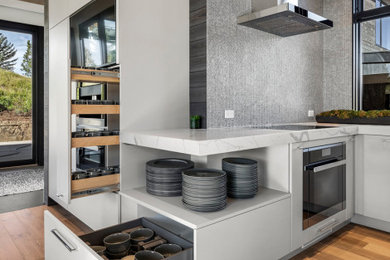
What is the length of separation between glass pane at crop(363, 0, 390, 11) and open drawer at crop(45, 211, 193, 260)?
318cm

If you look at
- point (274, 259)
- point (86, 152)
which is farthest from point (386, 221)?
point (86, 152)

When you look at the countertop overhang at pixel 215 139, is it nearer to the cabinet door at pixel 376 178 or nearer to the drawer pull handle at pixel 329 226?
the cabinet door at pixel 376 178

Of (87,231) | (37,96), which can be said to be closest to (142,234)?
(87,231)

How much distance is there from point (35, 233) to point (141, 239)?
4.02 ft

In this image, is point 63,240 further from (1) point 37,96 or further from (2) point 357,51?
(1) point 37,96

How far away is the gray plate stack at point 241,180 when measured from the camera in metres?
1.66

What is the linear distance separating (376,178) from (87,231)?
230 cm

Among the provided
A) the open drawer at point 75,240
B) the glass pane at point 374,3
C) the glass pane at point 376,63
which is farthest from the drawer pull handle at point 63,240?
the glass pane at point 374,3

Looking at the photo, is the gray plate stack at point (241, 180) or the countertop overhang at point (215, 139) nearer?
the countertop overhang at point (215, 139)

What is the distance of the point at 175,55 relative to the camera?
82.2 inches

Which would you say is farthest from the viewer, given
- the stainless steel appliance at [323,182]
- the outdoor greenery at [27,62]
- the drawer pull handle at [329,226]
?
the outdoor greenery at [27,62]

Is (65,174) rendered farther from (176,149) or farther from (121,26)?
(121,26)

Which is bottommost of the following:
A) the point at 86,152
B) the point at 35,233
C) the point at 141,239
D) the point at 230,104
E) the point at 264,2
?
the point at 35,233

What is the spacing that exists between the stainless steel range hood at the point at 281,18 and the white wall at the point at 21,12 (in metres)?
3.57
